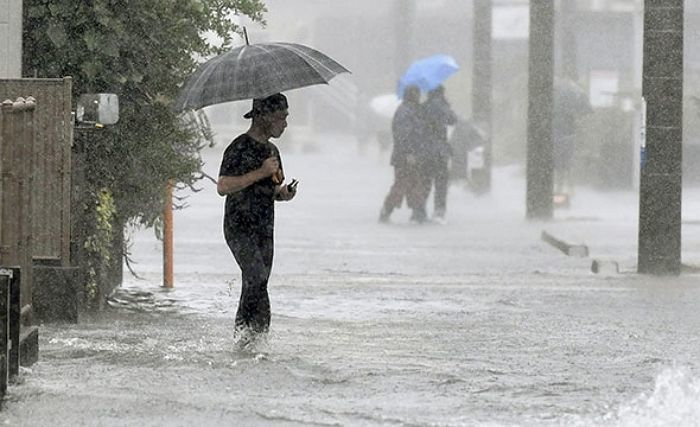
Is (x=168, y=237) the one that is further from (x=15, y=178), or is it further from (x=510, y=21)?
(x=510, y=21)

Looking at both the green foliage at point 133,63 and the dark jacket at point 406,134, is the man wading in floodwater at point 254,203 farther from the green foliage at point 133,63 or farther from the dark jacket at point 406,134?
the dark jacket at point 406,134

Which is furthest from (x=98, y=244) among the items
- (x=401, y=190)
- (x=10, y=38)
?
(x=401, y=190)

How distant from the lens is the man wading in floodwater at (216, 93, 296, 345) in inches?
414

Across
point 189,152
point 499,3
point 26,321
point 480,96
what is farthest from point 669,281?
point 499,3

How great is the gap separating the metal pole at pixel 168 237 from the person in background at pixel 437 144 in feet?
33.6

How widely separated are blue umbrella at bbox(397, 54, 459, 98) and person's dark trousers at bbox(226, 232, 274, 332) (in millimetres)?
15331

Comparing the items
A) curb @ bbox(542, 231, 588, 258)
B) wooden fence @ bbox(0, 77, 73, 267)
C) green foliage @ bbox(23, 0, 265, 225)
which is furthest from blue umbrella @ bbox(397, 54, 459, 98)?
wooden fence @ bbox(0, 77, 73, 267)

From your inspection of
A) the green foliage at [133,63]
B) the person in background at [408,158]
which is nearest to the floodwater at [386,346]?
the green foliage at [133,63]

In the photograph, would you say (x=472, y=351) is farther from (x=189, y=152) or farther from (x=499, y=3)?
(x=499, y=3)

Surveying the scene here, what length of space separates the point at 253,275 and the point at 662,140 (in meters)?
6.31

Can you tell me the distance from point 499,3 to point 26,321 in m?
24.7

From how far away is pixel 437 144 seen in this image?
25.3 metres

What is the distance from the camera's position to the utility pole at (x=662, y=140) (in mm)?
15812

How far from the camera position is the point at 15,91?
37.0ft
